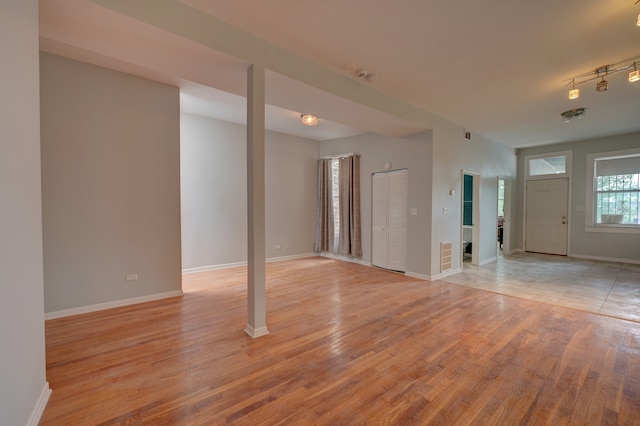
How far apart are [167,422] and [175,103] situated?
3779 millimetres

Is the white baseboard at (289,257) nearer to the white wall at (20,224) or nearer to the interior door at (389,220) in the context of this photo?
the interior door at (389,220)

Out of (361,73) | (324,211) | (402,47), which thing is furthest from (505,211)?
(402,47)

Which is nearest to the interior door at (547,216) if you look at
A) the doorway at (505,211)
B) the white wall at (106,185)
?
the doorway at (505,211)

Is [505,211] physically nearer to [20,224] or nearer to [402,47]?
[402,47]

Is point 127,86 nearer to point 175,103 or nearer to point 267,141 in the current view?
point 175,103

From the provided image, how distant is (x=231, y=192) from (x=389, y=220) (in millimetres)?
3363

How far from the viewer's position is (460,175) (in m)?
5.50

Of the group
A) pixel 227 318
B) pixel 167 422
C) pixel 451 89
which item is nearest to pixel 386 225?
pixel 451 89

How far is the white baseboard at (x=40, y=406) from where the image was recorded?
1.57 m

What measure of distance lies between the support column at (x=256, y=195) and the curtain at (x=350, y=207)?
3.77 meters

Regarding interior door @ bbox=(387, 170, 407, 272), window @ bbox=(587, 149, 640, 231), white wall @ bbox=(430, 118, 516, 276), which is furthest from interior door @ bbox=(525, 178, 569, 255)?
interior door @ bbox=(387, 170, 407, 272)

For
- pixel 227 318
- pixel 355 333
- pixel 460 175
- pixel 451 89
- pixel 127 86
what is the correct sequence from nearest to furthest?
pixel 355 333 → pixel 227 318 → pixel 127 86 → pixel 451 89 → pixel 460 175

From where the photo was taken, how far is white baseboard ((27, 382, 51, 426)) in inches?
61.9

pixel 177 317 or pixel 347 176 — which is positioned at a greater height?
pixel 347 176
